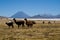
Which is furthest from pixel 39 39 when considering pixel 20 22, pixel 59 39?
pixel 20 22

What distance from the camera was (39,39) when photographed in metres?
20.6

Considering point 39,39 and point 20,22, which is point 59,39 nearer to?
point 39,39

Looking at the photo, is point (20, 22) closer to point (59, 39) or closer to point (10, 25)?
point (10, 25)

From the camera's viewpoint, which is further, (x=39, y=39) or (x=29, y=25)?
(x=29, y=25)

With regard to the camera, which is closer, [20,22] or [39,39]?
[39,39]

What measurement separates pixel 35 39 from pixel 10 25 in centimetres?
1777

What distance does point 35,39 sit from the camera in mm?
20703

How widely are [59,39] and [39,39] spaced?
2.24m

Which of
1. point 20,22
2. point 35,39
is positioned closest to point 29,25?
point 20,22

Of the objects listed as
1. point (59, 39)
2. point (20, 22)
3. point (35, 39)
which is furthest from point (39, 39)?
point (20, 22)

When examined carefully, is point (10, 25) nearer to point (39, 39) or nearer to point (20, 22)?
point (20, 22)

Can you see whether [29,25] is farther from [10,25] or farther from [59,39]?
[59,39]

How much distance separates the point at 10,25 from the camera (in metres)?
37.8

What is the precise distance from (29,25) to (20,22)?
1966mm
